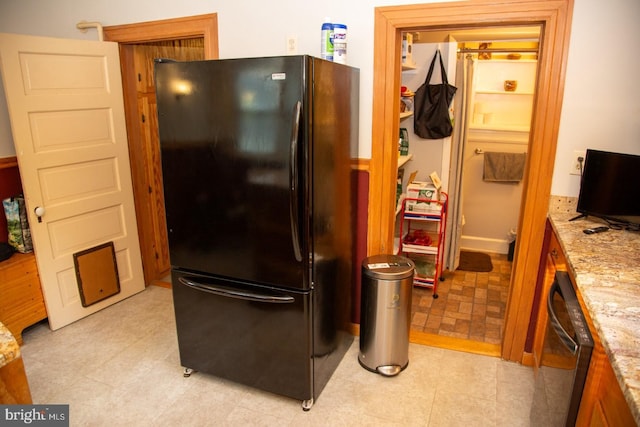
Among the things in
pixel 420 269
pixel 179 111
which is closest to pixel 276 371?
pixel 179 111

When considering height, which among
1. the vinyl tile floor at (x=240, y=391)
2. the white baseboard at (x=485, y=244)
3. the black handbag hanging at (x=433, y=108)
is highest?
the black handbag hanging at (x=433, y=108)

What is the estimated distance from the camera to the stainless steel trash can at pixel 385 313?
7.61 ft

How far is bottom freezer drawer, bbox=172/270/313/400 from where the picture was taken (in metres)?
2.09

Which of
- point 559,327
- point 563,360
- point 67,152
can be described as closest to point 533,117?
point 559,327

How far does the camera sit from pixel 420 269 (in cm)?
346

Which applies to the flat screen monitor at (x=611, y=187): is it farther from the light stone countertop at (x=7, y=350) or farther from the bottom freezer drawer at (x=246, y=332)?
the light stone countertop at (x=7, y=350)

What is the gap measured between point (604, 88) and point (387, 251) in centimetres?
139

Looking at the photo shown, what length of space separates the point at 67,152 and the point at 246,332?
68.0 inches

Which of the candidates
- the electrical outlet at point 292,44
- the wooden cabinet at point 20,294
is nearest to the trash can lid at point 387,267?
the electrical outlet at point 292,44

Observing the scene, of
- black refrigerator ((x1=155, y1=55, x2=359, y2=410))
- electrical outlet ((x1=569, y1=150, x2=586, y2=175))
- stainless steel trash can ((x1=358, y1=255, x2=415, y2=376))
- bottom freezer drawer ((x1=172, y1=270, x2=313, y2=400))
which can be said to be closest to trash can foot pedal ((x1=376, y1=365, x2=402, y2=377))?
stainless steel trash can ((x1=358, y1=255, x2=415, y2=376))

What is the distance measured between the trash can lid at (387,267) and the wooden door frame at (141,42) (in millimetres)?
1573

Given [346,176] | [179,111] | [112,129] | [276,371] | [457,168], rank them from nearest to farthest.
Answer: [179,111] → [276,371] → [346,176] → [112,129] → [457,168]

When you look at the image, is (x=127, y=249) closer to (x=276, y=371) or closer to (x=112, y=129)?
(x=112, y=129)

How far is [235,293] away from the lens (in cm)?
213
